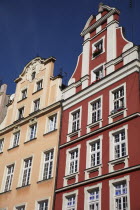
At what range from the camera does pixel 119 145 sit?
20.6m

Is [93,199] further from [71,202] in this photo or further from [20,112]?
[20,112]

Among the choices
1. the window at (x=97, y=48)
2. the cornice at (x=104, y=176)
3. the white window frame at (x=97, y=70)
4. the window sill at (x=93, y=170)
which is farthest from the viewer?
the window at (x=97, y=48)

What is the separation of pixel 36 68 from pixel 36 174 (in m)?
10.8

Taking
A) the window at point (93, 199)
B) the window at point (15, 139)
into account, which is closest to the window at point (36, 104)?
the window at point (15, 139)

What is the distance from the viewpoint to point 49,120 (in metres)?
27.9

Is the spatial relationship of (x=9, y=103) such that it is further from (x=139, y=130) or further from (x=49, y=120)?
(x=139, y=130)

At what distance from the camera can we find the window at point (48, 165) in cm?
2483

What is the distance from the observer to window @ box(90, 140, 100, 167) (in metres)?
21.7

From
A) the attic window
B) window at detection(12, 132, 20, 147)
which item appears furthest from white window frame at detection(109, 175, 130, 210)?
window at detection(12, 132, 20, 147)

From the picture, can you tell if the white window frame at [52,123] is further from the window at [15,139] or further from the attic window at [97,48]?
the attic window at [97,48]

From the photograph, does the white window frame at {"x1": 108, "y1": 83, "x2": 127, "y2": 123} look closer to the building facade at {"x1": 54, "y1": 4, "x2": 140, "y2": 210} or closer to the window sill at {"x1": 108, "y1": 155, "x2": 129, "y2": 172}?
the building facade at {"x1": 54, "y1": 4, "x2": 140, "y2": 210}

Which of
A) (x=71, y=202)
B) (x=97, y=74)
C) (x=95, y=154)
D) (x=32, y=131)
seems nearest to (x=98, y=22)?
(x=97, y=74)

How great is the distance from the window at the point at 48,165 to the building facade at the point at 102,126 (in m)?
1.12

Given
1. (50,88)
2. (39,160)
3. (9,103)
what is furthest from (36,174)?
(9,103)
